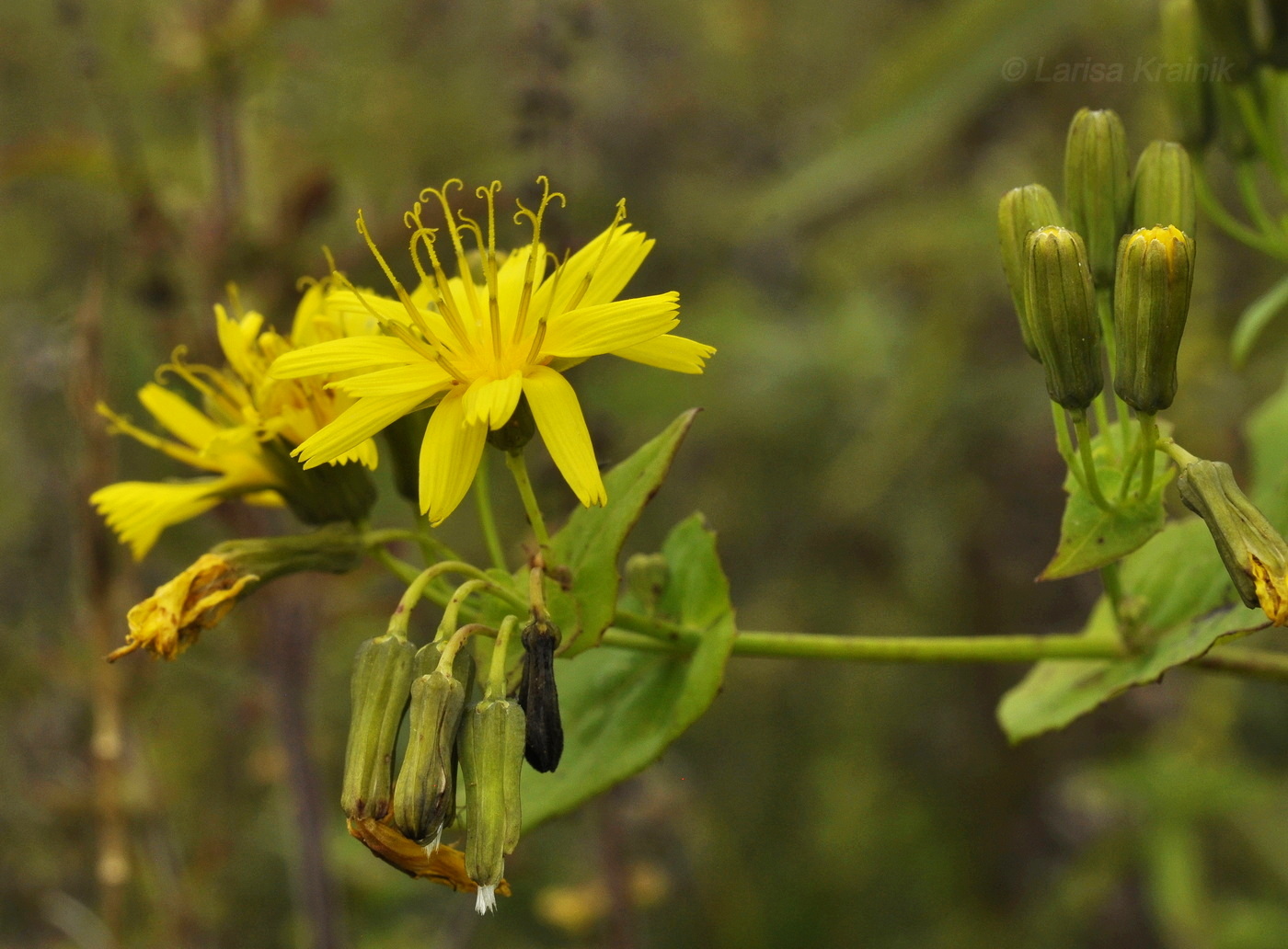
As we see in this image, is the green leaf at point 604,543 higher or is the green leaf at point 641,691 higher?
the green leaf at point 604,543

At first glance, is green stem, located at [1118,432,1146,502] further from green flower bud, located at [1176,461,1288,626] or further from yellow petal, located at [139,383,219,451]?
yellow petal, located at [139,383,219,451]

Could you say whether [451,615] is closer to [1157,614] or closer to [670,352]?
[670,352]

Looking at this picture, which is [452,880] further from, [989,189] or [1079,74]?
[1079,74]

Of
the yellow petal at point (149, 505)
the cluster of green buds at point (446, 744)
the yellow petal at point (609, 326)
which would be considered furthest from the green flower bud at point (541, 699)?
the yellow petal at point (149, 505)

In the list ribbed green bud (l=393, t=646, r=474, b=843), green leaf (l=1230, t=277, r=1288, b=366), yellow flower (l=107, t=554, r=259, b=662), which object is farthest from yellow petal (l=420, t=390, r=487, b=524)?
green leaf (l=1230, t=277, r=1288, b=366)

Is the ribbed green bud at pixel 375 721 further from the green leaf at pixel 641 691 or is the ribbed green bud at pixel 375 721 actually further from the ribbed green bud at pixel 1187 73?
the ribbed green bud at pixel 1187 73
